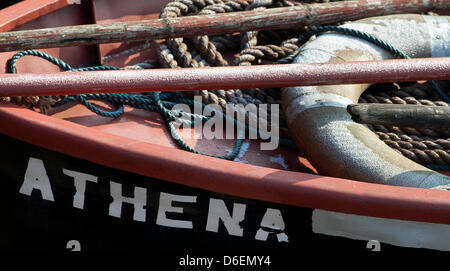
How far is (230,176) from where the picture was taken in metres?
1.83

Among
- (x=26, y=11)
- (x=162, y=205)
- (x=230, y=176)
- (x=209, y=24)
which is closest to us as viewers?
(x=230, y=176)

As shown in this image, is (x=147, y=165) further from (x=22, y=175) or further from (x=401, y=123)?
(x=401, y=123)

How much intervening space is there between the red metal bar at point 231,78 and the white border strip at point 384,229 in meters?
0.47

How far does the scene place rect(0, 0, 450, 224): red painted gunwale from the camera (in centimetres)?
176

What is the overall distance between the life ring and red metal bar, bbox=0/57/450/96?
19cm

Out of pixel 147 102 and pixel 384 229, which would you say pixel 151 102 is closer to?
pixel 147 102

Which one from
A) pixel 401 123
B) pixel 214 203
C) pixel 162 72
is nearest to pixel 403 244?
pixel 401 123

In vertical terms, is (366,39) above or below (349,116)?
above

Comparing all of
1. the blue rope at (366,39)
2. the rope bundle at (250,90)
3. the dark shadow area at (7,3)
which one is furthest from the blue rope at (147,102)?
the dark shadow area at (7,3)

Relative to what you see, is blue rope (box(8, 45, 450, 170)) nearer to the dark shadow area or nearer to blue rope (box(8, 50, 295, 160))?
blue rope (box(8, 50, 295, 160))

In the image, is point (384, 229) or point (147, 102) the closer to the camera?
point (384, 229)

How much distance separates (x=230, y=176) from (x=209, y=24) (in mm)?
869

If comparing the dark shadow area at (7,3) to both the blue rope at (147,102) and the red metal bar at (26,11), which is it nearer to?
the red metal bar at (26,11)

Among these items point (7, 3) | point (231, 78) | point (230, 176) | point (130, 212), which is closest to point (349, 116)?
point (231, 78)
